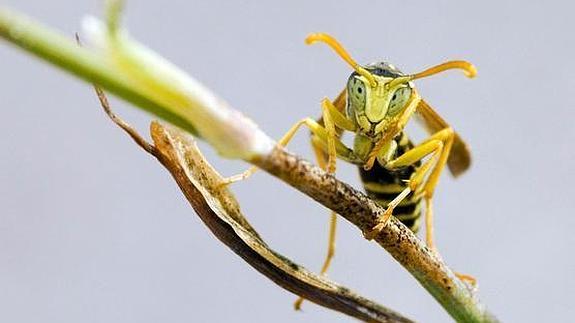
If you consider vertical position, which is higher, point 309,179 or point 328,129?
point 328,129

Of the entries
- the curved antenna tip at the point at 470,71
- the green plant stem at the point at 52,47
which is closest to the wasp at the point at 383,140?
the curved antenna tip at the point at 470,71

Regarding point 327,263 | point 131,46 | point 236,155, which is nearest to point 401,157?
point 327,263

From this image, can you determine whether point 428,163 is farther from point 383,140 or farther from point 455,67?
point 455,67

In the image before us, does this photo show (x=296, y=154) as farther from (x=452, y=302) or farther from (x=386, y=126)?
(x=386, y=126)

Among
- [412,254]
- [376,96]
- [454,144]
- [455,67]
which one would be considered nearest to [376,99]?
[376,96]

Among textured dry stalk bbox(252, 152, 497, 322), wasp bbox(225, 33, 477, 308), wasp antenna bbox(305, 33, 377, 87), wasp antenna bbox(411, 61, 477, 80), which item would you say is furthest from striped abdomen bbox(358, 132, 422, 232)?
textured dry stalk bbox(252, 152, 497, 322)

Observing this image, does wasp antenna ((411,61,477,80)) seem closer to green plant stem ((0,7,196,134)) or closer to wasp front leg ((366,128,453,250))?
wasp front leg ((366,128,453,250))

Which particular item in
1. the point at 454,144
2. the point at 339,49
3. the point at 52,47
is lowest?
the point at 52,47
